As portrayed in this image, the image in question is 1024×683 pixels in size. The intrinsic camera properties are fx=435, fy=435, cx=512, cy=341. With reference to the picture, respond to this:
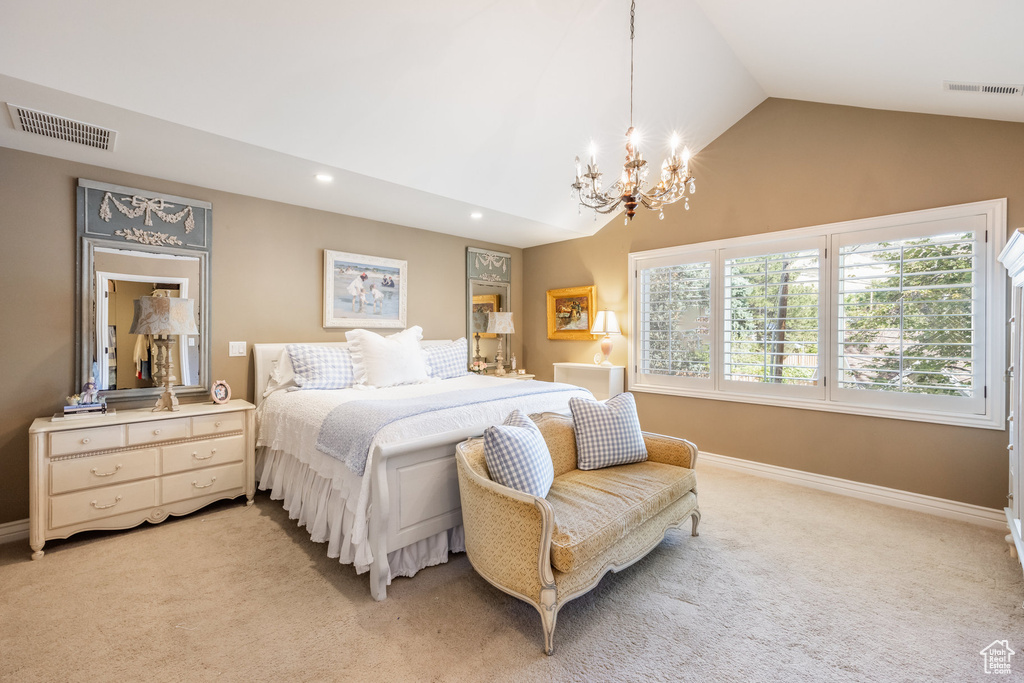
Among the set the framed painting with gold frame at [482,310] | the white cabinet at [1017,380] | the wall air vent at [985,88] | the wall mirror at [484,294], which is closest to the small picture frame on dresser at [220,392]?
the wall mirror at [484,294]

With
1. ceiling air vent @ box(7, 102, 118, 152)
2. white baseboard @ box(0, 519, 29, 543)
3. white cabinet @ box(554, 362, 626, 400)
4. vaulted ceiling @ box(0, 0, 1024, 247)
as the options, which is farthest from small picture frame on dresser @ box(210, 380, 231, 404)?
white cabinet @ box(554, 362, 626, 400)

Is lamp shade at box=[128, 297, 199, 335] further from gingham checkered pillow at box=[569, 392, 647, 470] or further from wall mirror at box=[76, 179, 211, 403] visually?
gingham checkered pillow at box=[569, 392, 647, 470]

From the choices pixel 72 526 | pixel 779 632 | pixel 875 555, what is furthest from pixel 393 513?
pixel 875 555

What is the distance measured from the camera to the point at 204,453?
9.46ft

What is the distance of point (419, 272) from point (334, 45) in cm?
244

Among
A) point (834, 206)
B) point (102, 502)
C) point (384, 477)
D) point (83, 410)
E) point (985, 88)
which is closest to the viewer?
point (384, 477)

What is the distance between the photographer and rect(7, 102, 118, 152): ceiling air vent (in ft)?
7.23

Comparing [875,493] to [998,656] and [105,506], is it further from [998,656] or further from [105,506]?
[105,506]

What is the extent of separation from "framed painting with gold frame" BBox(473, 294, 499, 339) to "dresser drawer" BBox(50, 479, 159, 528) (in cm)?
316

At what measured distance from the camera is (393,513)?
2100mm

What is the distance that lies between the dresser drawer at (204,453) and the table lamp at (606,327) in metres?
3.32

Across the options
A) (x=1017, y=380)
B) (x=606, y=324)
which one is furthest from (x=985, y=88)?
(x=606, y=324)

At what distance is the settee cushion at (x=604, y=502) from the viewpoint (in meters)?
1.75

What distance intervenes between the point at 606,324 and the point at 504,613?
3187mm
